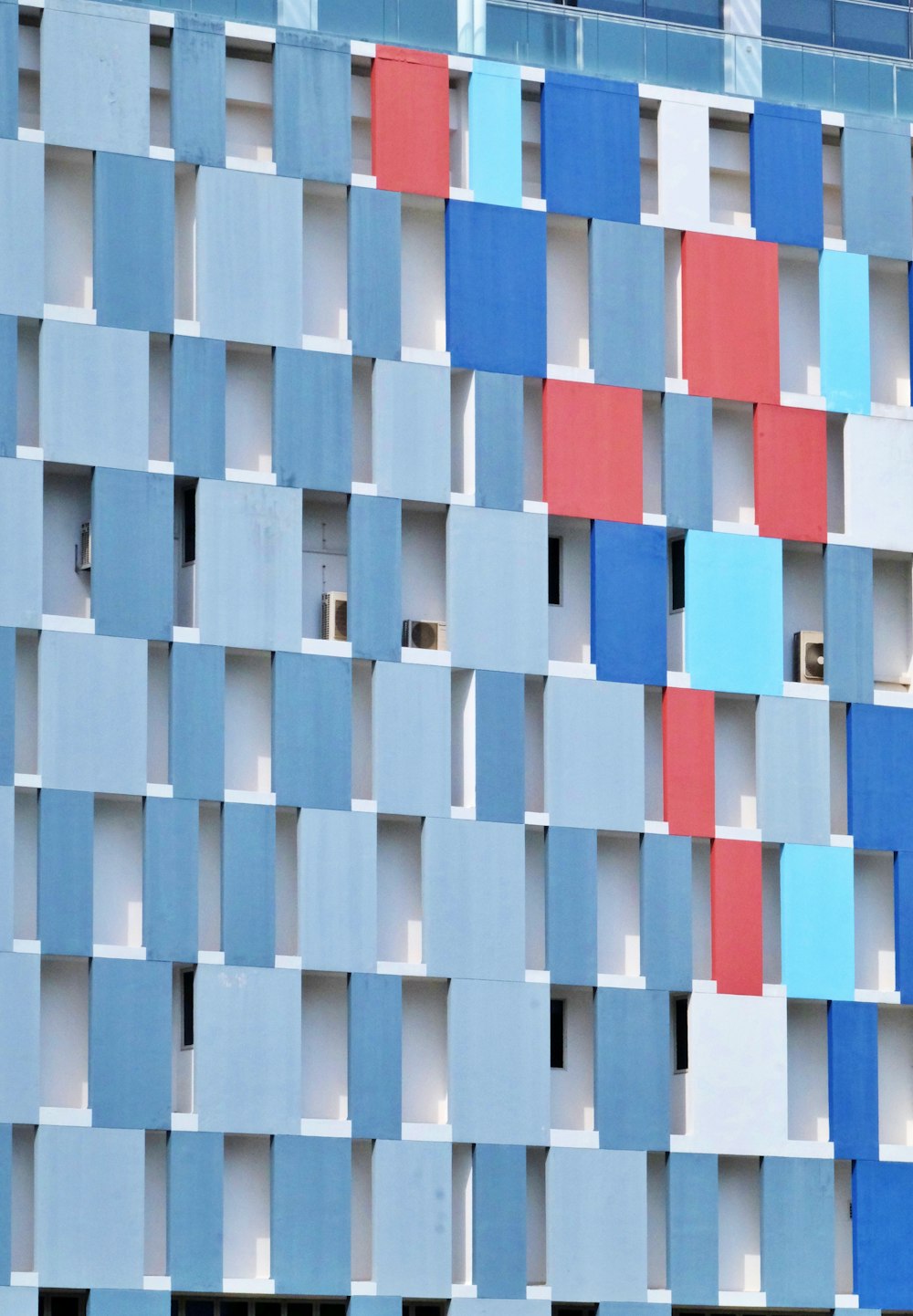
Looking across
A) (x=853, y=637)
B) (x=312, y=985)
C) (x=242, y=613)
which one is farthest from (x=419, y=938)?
(x=853, y=637)

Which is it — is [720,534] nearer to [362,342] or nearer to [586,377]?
[586,377]

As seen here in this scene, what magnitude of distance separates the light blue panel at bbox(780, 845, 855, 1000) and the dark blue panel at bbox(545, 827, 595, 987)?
311 cm

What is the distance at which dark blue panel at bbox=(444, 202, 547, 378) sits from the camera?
45.6 m

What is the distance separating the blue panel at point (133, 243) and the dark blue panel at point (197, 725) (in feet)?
15.8

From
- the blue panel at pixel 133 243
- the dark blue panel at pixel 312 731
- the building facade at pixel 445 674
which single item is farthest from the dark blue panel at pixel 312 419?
the dark blue panel at pixel 312 731

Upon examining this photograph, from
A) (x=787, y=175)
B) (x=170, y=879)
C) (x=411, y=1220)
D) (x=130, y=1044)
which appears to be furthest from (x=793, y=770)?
(x=130, y=1044)

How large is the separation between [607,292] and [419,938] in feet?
33.4

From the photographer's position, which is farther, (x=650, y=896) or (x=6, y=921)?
(x=650, y=896)

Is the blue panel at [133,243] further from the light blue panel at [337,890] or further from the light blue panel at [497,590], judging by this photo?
the light blue panel at [337,890]

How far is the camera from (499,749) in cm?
4459

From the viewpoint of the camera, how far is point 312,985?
143 ft

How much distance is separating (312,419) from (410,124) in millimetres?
4885

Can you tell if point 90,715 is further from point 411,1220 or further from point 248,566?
point 411,1220

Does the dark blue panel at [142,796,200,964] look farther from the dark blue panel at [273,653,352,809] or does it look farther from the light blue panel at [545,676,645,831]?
the light blue panel at [545,676,645,831]
